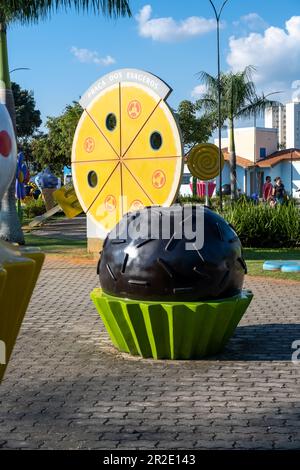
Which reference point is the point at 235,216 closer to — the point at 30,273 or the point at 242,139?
the point at 30,273

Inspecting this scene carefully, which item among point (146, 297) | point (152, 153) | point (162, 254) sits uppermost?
point (152, 153)

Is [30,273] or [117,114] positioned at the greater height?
[117,114]

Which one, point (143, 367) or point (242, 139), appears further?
point (242, 139)

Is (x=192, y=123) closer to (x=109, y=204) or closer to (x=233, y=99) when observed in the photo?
(x=233, y=99)

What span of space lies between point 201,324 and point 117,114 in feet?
26.4

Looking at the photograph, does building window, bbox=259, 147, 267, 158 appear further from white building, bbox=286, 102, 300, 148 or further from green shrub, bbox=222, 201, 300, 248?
green shrub, bbox=222, 201, 300, 248

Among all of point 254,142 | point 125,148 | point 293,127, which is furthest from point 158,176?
point 293,127

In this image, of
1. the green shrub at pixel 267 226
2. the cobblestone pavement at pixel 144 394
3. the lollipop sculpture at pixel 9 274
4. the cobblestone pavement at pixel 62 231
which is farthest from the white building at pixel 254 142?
the lollipop sculpture at pixel 9 274

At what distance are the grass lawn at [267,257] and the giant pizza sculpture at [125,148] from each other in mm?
2066

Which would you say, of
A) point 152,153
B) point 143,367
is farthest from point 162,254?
point 152,153

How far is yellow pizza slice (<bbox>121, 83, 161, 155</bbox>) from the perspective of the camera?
12414 mm

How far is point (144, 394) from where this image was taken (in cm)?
501

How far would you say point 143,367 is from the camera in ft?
18.9

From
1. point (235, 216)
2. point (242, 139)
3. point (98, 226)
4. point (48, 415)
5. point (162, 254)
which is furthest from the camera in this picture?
point (242, 139)
